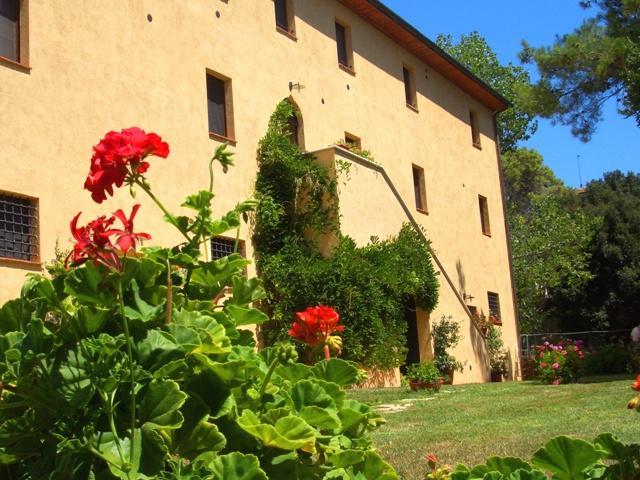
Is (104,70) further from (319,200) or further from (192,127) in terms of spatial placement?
(319,200)

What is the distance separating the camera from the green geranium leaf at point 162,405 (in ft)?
6.32

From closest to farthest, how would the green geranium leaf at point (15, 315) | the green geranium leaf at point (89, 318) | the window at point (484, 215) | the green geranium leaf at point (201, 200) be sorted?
the green geranium leaf at point (89, 318) → the green geranium leaf at point (15, 315) → the green geranium leaf at point (201, 200) → the window at point (484, 215)

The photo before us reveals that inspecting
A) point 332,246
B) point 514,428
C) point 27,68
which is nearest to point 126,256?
point 514,428

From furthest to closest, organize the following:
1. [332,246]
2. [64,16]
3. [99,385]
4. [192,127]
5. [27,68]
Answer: [332,246], [192,127], [64,16], [27,68], [99,385]

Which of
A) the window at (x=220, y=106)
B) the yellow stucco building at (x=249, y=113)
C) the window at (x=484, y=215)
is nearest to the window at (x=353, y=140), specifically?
the yellow stucco building at (x=249, y=113)

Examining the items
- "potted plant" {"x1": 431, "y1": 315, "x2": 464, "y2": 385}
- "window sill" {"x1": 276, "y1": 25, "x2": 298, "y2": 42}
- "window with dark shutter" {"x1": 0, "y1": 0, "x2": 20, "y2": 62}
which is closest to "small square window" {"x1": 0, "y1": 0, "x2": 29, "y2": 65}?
"window with dark shutter" {"x1": 0, "y1": 0, "x2": 20, "y2": 62}

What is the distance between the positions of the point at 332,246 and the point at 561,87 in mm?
6391

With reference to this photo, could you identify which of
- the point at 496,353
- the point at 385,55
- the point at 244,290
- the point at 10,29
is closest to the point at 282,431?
the point at 244,290

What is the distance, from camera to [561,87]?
55.7 ft

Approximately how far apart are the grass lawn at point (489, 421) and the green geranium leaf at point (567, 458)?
8.37ft

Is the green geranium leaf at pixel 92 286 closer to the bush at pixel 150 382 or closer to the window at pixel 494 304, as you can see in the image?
the bush at pixel 150 382

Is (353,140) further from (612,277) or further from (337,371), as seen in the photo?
(612,277)

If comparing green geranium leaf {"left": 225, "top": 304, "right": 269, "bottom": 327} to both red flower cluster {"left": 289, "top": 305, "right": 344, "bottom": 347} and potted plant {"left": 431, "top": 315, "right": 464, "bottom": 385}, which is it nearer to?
red flower cluster {"left": 289, "top": 305, "right": 344, "bottom": 347}

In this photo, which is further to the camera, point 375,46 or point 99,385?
point 375,46
